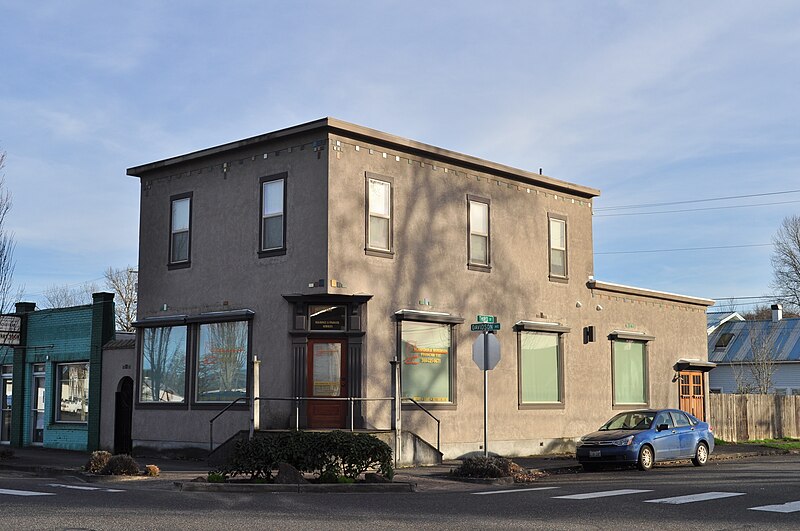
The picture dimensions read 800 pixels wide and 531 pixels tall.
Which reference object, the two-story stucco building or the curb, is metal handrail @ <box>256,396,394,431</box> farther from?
the curb

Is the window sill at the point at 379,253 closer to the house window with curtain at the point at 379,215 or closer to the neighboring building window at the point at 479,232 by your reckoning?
the house window with curtain at the point at 379,215

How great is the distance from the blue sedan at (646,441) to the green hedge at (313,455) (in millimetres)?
6390

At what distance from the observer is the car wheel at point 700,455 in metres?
23.6

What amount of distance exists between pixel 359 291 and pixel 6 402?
1574cm

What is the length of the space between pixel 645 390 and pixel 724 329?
35987 mm

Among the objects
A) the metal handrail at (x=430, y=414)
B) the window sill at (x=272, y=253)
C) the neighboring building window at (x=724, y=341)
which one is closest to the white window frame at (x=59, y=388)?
the window sill at (x=272, y=253)

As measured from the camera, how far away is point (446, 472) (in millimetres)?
20578

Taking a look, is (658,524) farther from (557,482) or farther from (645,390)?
(645,390)

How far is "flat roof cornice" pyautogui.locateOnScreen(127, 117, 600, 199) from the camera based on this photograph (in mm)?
22422

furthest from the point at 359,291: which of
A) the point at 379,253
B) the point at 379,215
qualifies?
the point at 379,215

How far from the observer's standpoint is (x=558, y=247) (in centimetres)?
2841

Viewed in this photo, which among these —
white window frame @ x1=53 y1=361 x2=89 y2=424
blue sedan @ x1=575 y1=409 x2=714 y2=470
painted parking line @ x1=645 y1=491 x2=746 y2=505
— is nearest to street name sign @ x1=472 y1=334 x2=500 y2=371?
blue sedan @ x1=575 y1=409 x2=714 y2=470

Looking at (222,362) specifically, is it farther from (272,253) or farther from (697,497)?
(697,497)

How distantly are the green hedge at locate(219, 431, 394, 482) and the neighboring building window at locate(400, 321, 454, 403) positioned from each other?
594cm
